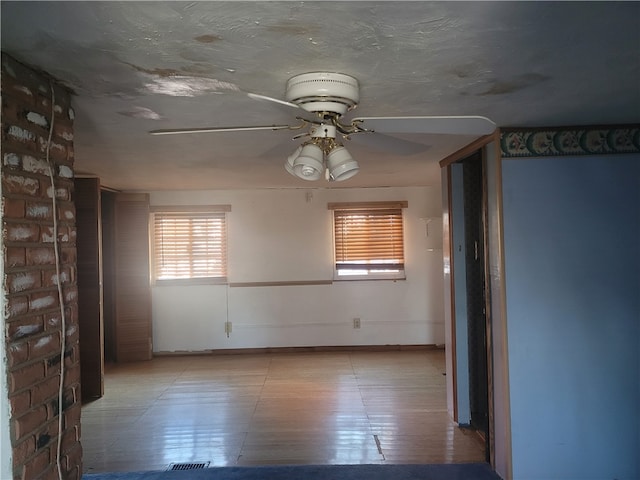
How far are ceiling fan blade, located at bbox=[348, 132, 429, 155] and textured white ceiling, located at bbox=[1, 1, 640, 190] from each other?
0.56m

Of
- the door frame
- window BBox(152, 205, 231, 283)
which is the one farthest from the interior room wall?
window BBox(152, 205, 231, 283)

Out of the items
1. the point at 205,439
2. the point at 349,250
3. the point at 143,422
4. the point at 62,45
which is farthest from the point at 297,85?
the point at 349,250

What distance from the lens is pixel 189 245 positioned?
5355 millimetres

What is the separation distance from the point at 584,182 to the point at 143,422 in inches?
135

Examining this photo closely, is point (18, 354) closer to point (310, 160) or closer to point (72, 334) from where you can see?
point (72, 334)

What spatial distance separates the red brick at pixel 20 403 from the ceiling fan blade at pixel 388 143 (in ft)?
6.28

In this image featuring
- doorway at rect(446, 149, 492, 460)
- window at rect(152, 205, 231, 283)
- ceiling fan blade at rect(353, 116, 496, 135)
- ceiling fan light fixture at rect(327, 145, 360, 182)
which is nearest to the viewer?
ceiling fan light fixture at rect(327, 145, 360, 182)

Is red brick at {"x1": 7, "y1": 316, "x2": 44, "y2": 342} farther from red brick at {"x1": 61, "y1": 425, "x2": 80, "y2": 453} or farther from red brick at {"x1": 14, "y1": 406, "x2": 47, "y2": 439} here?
red brick at {"x1": 61, "y1": 425, "x2": 80, "y2": 453}

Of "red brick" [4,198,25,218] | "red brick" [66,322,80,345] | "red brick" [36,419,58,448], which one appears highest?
"red brick" [4,198,25,218]

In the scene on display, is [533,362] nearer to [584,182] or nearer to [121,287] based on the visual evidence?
[584,182]

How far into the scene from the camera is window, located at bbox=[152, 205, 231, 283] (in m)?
5.32

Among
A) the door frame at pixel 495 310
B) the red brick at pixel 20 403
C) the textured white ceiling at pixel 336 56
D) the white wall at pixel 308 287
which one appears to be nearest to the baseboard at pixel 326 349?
the white wall at pixel 308 287

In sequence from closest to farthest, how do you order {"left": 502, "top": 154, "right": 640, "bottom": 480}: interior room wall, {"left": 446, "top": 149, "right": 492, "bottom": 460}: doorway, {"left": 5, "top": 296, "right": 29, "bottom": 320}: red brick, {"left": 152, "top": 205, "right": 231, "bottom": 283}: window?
{"left": 5, "top": 296, "right": 29, "bottom": 320}: red brick
{"left": 502, "top": 154, "right": 640, "bottom": 480}: interior room wall
{"left": 446, "top": 149, "right": 492, "bottom": 460}: doorway
{"left": 152, "top": 205, "right": 231, "bottom": 283}: window

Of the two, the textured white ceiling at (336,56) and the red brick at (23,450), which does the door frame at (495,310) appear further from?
the red brick at (23,450)
